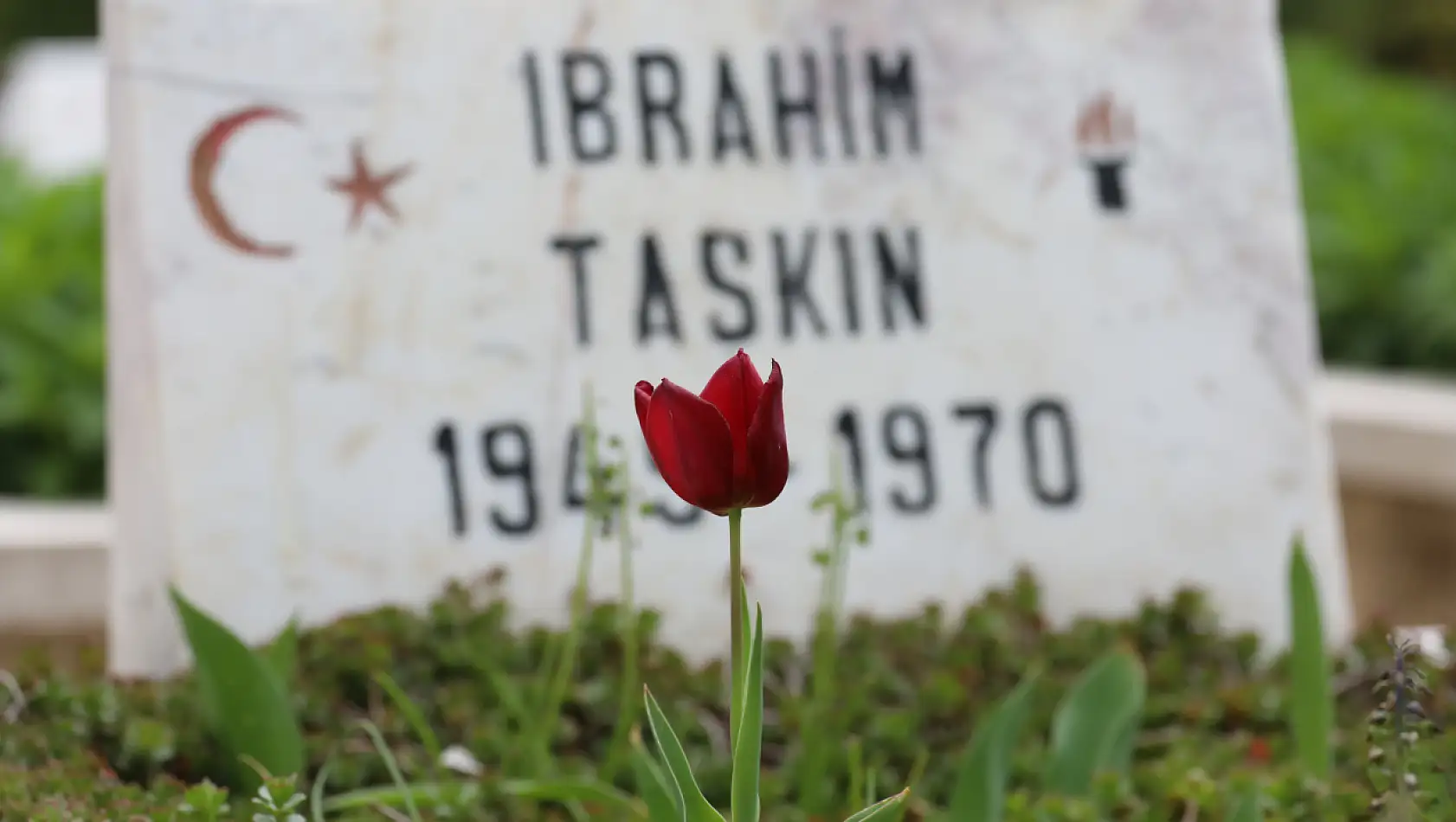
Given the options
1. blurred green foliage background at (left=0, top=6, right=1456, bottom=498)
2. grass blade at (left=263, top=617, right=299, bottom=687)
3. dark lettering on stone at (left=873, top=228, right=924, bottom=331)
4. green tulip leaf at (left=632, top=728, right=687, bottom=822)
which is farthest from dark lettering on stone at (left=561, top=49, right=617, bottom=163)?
blurred green foliage background at (left=0, top=6, right=1456, bottom=498)

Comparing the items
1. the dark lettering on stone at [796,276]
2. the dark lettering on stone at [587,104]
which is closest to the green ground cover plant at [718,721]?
the dark lettering on stone at [796,276]

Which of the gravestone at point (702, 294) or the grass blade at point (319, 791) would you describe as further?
the gravestone at point (702, 294)

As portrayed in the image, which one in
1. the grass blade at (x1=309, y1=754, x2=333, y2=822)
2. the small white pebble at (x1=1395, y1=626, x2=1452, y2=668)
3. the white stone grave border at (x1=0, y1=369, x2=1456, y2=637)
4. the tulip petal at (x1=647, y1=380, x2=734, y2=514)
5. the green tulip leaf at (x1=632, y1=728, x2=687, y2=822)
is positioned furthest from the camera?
the white stone grave border at (x1=0, y1=369, x2=1456, y2=637)

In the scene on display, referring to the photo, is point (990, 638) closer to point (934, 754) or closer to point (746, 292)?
point (934, 754)

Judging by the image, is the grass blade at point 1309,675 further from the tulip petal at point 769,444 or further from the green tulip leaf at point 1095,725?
the tulip petal at point 769,444

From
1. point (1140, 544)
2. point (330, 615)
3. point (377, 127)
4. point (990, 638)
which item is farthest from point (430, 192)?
point (1140, 544)

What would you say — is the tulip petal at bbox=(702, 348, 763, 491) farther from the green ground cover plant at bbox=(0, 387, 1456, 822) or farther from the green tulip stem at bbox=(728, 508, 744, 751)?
the green ground cover plant at bbox=(0, 387, 1456, 822)

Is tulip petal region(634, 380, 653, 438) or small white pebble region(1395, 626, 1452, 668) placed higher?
tulip petal region(634, 380, 653, 438)
